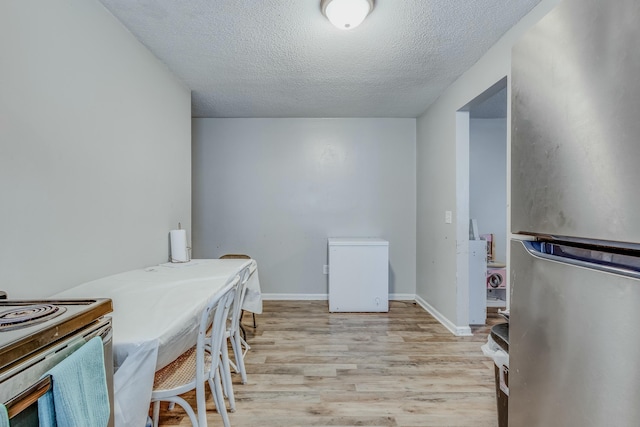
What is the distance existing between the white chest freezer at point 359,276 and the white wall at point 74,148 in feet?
6.04

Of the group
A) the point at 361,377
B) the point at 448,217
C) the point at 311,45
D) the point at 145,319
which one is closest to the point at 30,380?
the point at 145,319

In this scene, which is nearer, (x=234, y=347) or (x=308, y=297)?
(x=234, y=347)

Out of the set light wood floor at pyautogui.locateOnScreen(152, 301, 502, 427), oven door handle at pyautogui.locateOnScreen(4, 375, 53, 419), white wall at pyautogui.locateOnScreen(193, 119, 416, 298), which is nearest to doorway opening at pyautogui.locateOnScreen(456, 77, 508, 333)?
light wood floor at pyautogui.locateOnScreen(152, 301, 502, 427)

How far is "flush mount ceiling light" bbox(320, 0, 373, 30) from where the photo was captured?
1612 mm

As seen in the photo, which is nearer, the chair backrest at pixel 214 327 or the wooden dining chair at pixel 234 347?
the chair backrest at pixel 214 327

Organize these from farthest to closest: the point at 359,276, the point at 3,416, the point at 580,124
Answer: the point at 359,276, the point at 580,124, the point at 3,416

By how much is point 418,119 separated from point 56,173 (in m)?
3.64

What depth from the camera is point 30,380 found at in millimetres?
561

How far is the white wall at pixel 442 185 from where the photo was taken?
2.30 m

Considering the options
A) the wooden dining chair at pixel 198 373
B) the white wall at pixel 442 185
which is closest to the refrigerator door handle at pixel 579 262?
the wooden dining chair at pixel 198 373

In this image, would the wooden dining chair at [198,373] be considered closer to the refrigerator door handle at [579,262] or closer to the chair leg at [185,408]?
the chair leg at [185,408]

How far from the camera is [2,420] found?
1.60 ft

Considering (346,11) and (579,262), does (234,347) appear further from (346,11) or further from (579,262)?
(346,11)

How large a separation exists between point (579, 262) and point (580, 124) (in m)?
0.28
